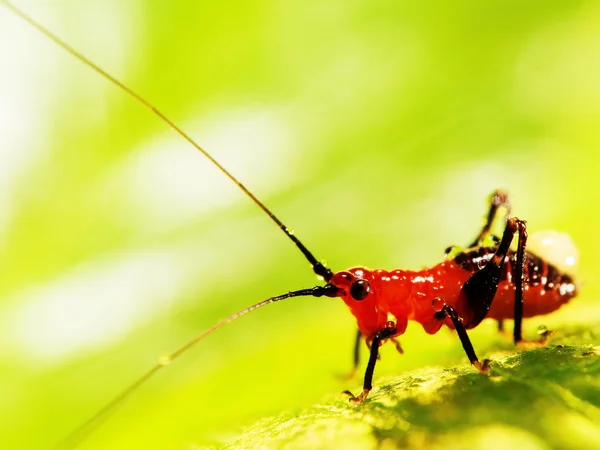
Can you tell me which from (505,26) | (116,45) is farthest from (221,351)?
(505,26)

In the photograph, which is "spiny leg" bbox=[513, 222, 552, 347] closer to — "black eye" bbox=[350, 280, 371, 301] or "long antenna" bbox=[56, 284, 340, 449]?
"black eye" bbox=[350, 280, 371, 301]

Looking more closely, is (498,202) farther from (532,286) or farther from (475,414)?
Answer: (475,414)

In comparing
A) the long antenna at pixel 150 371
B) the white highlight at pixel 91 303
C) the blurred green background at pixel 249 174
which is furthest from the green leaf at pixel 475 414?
the white highlight at pixel 91 303

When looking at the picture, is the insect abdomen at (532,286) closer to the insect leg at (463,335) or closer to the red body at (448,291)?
the red body at (448,291)

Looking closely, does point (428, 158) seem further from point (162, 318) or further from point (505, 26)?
point (162, 318)

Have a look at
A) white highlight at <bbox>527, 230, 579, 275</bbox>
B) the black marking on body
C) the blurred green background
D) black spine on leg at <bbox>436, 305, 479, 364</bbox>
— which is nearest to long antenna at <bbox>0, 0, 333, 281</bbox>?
the blurred green background

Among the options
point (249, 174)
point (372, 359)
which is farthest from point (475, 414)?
point (249, 174)
